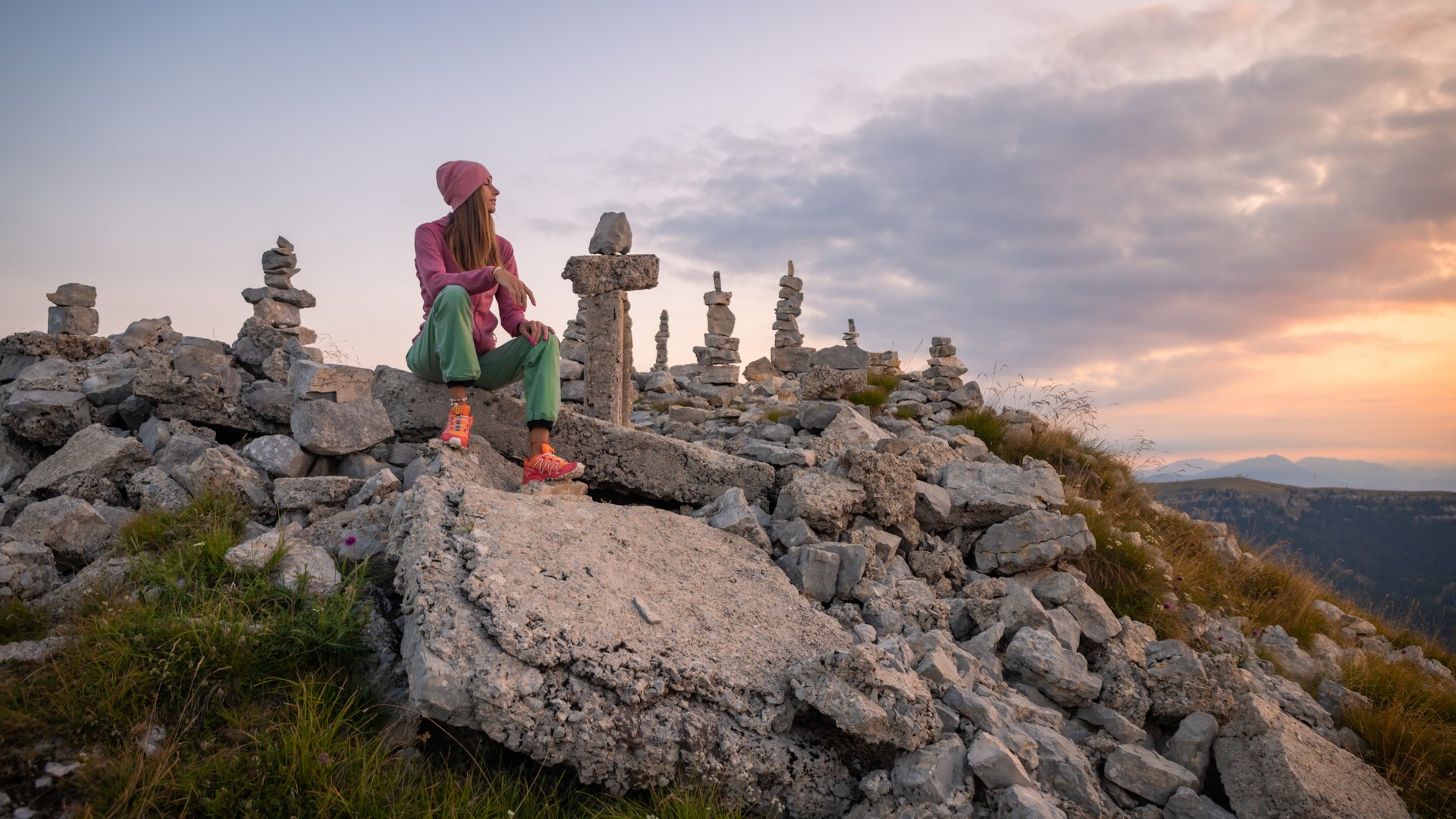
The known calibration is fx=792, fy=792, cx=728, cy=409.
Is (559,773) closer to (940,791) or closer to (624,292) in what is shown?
(940,791)

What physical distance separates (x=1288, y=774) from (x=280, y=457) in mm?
5918

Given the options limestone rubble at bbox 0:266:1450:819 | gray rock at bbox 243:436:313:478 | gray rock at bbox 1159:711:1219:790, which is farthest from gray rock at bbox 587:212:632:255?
gray rock at bbox 1159:711:1219:790

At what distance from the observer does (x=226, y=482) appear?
15.5ft

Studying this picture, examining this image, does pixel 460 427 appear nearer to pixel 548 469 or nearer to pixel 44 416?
pixel 548 469

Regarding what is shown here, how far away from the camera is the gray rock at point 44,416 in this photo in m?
5.93

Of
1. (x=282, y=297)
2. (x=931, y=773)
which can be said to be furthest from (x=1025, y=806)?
(x=282, y=297)

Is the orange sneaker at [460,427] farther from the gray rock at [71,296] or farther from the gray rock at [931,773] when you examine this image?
the gray rock at [71,296]

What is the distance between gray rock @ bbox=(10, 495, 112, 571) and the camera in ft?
14.1

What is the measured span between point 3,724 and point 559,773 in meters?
1.94

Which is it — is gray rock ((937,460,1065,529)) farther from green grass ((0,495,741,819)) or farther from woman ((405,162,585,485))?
green grass ((0,495,741,819))

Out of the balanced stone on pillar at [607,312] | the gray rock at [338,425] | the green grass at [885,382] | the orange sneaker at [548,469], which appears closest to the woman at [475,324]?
the orange sneaker at [548,469]

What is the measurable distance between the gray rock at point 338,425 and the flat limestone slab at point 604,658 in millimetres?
1806

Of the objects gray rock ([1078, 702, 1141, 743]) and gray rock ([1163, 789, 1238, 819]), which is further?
gray rock ([1078, 702, 1141, 743])

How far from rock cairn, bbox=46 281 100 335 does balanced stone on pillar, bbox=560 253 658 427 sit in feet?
39.9
